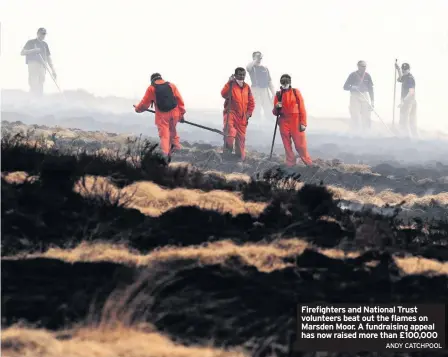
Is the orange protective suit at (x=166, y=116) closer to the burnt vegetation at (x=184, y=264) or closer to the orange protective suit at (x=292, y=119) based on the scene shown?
the orange protective suit at (x=292, y=119)

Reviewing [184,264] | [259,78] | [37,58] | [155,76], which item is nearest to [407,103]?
[259,78]

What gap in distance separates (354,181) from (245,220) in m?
10.5

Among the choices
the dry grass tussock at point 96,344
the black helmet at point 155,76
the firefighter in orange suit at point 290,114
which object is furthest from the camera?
the firefighter in orange suit at point 290,114

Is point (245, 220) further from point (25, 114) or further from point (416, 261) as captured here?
point (25, 114)

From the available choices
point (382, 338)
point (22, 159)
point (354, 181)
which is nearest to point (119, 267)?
point (22, 159)

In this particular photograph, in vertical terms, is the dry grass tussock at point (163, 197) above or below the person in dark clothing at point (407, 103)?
below

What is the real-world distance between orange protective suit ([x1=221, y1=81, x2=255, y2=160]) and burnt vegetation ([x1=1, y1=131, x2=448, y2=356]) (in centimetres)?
807

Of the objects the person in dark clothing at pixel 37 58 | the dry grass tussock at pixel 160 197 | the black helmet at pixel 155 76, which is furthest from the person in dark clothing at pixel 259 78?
the dry grass tussock at pixel 160 197

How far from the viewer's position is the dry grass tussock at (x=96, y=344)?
6.53 metres

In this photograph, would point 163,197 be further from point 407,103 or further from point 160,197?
point 407,103

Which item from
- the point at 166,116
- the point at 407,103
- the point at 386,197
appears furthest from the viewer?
the point at 407,103

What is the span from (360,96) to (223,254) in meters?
25.5

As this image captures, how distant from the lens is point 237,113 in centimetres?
1745

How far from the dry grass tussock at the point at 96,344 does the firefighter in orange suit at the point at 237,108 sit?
10.3m
